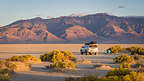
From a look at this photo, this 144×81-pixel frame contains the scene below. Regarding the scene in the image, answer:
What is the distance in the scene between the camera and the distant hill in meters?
155

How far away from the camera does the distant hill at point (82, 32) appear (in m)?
155

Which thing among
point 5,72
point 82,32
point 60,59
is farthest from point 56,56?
point 82,32

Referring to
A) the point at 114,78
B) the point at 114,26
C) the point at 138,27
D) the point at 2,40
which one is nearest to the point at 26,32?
the point at 2,40

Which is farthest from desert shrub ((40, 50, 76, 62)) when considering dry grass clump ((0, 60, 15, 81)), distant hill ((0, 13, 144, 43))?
distant hill ((0, 13, 144, 43))

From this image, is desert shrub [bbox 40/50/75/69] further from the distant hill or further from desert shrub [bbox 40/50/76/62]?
the distant hill

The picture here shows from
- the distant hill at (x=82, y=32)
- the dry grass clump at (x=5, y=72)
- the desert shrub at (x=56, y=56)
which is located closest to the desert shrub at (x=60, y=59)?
the desert shrub at (x=56, y=56)

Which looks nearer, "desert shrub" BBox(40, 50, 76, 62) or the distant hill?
"desert shrub" BBox(40, 50, 76, 62)

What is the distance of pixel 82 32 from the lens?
556 feet

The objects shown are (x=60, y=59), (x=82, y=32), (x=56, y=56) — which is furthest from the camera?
(x=82, y=32)

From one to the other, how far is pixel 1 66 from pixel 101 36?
152040 millimetres

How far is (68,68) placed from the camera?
1483cm

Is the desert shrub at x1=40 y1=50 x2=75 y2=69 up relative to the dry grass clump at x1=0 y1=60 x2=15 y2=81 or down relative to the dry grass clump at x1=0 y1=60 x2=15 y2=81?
down

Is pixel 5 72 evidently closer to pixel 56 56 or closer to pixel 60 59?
pixel 60 59

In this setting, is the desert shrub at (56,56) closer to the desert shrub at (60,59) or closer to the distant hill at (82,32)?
the desert shrub at (60,59)
